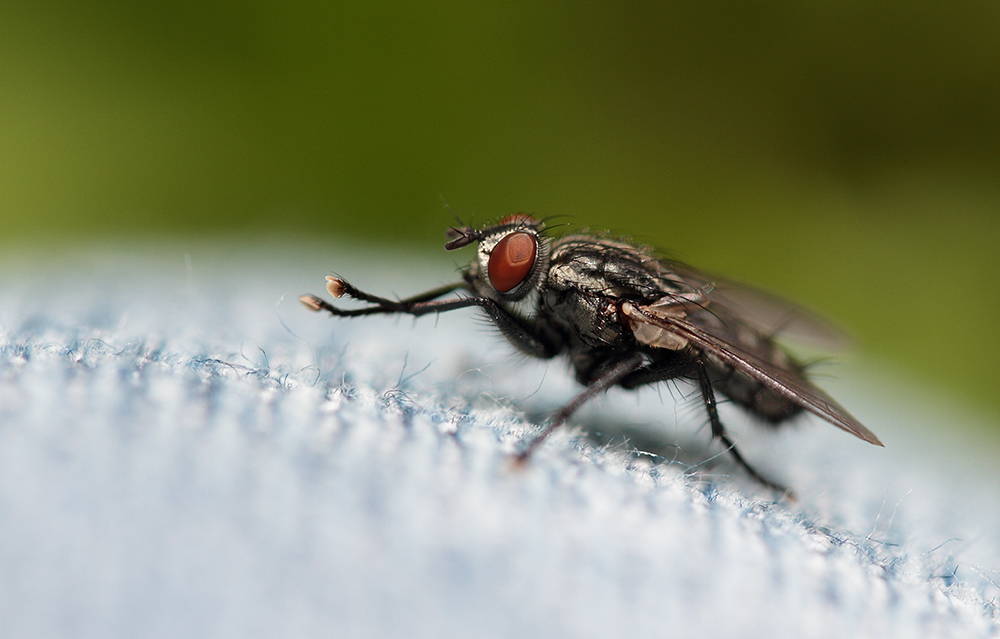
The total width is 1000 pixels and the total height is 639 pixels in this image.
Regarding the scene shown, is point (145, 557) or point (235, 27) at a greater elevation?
point (235, 27)

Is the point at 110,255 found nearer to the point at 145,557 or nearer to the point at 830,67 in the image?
the point at 145,557

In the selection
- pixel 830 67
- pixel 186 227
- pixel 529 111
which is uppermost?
pixel 830 67

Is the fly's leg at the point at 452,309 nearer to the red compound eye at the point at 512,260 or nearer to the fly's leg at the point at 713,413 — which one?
the red compound eye at the point at 512,260

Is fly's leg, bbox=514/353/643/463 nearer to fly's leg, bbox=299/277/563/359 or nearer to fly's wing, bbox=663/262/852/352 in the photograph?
fly's leg, bbox=299/277/563/359

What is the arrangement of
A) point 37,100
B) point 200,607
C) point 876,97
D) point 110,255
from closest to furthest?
point 200,607
point 110,255
point 37,100
point 876,97

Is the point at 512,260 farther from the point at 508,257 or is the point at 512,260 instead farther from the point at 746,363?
the point at 746,363

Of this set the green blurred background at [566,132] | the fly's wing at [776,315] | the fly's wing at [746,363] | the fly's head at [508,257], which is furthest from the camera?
the green blurred background at [566,132]

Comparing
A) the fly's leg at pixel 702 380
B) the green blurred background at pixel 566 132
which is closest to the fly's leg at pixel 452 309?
the fly's leg at pixel 702 380

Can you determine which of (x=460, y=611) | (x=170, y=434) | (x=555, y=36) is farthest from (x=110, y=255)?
(x=555, y=36)
